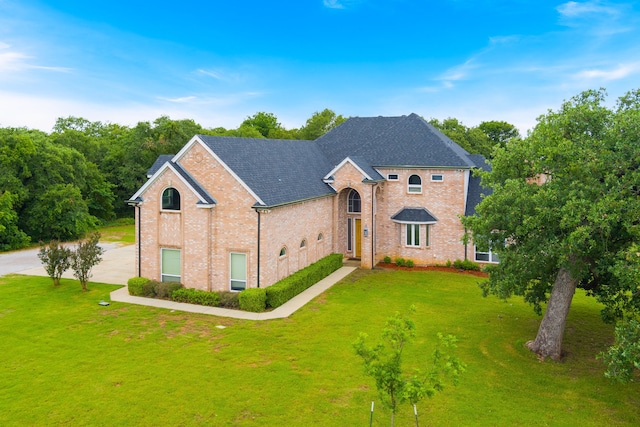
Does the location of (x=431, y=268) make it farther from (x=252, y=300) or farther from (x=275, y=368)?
(x=275, y=368)

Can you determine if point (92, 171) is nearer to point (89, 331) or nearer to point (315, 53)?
point (315, 53)

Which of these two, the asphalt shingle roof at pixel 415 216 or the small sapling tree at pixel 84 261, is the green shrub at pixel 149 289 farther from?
the asphalt shingle roof at pixel 415 216

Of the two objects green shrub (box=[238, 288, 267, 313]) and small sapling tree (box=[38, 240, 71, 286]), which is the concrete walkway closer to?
green shrub (box=[238, 288, 267, 313])

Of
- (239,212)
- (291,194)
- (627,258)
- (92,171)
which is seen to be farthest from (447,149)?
(92,171)

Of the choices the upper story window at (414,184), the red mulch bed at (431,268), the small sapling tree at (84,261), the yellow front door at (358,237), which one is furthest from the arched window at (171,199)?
the upper story window at (414,184)

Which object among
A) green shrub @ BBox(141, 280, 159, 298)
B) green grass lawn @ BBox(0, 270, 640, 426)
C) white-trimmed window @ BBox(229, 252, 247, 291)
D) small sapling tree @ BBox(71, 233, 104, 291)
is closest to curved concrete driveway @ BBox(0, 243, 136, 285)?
small sapling tree @ BBox(71, 233, 104, 291)
